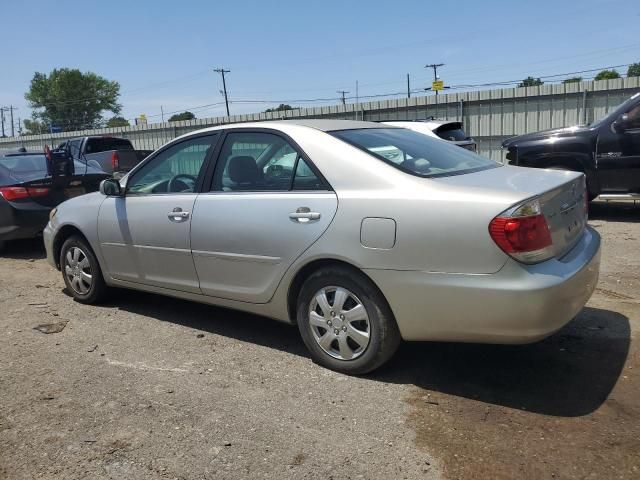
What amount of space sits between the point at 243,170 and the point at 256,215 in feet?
1.47

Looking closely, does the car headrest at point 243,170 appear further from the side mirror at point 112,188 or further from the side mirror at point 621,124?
the side mirror at point 621,124

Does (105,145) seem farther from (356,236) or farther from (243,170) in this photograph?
(356,236)

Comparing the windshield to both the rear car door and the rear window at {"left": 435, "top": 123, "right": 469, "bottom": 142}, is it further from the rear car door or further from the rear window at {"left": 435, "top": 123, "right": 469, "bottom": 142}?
the rear window at {"left": 435, "top": 123, "right": 469, "bottom": 142}

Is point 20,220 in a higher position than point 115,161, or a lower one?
lower

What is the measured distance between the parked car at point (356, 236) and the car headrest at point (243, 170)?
14mm

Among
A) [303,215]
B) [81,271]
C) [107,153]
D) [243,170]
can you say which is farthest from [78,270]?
[107,153]

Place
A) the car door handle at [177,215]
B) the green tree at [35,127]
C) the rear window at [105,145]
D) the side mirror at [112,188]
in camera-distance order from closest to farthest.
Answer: the car door handle at [177,215] → the side mirror at [112,188] → the rear window at [105,145] → the green tree at [35,127]

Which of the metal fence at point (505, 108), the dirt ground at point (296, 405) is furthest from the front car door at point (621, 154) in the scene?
the dirt ground at point (296, 405)

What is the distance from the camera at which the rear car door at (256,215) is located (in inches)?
150

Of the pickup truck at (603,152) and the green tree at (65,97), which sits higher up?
the green tree at (65,97)

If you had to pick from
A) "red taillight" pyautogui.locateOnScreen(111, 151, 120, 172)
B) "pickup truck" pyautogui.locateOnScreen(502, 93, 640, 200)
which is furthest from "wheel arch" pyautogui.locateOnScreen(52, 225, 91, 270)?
"red taillight" pyautogui.locateOnScreen(111, 151, 120, 172)

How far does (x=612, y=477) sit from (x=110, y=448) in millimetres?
2385

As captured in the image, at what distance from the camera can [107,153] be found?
1570 cm

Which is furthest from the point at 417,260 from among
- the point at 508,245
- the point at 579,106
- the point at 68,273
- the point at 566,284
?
the point at 579,106
